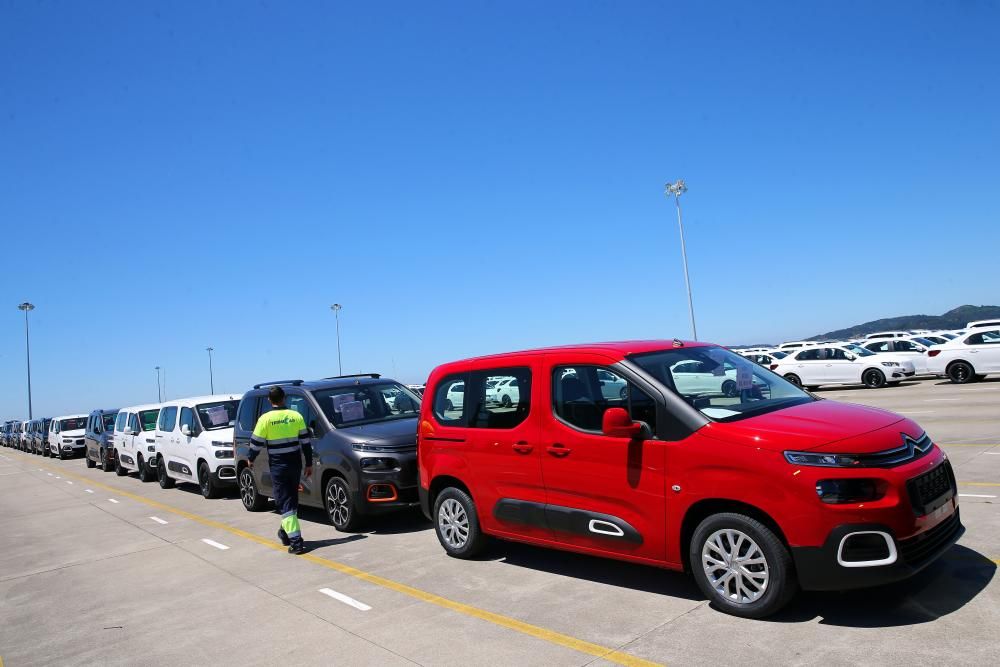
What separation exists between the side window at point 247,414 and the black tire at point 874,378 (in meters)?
20.8

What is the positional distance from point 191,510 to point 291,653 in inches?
330

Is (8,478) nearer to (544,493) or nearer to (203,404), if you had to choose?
(203,404)

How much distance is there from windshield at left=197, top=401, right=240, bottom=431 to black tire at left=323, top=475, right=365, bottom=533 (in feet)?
18.7

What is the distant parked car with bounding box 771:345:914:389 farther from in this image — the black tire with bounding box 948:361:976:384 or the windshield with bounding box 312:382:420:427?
the windshield with bounding box 312:382:420:427

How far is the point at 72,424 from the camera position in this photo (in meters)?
33.6

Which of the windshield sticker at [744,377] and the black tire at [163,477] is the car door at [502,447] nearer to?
the windshield sticker at [744,377]

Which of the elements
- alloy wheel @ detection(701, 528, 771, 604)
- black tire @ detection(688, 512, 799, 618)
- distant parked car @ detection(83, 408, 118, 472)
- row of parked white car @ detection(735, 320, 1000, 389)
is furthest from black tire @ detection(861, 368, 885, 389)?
distant parked car @ detection(83, 408, 118, 472)

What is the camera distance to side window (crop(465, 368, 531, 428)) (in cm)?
650

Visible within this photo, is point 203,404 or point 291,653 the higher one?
point 203,404

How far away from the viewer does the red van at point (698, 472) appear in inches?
180

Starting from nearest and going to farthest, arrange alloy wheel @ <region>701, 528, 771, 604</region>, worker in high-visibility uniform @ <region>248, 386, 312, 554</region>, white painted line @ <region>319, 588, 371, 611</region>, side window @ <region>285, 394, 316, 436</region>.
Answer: alloy wheel @ <region>701, 528, 771, 604</region>
white painted line @ <region>319, 588, 371, 611</region>
worker in high-visibility uniform @ <region>248, 386, 312, 554</region>
side window @ <region>285, 394, 316, 436</region>

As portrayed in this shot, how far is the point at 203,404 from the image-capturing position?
47.8ft

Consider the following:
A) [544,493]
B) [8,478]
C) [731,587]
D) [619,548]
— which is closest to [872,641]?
[731,587]

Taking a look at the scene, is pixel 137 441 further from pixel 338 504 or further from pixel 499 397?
pixel 499 397
